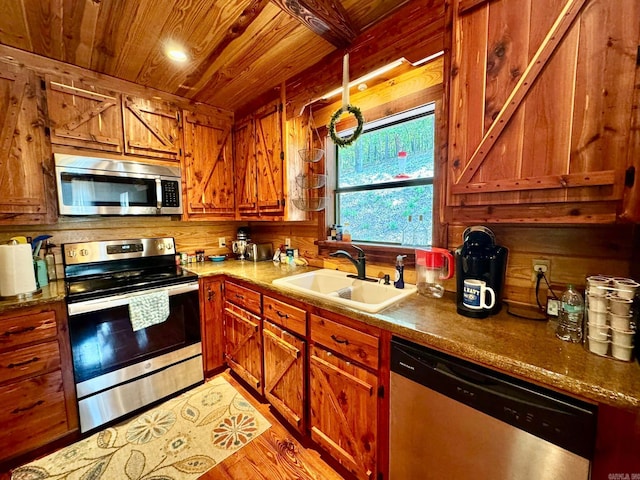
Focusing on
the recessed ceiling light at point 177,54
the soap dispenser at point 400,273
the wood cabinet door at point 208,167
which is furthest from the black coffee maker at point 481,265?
the wood cabinet door at point 208,167

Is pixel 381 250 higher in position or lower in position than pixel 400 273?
higher

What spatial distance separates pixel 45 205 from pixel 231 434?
6.74ft

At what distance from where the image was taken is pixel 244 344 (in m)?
2.14

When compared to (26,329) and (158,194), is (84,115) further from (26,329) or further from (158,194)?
(26,329)

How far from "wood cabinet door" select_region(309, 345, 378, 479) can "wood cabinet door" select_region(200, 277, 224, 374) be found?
1156 millimetres

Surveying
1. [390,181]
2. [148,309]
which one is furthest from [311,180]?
[148,309]

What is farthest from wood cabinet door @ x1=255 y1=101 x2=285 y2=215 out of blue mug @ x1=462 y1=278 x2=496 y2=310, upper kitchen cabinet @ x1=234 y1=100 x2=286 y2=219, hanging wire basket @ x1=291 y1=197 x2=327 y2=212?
blue mug @ x1=462 y1=278 x2=496 y2=310

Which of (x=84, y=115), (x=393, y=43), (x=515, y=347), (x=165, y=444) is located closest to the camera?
(x=515, y=347)

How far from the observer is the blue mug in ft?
3.84

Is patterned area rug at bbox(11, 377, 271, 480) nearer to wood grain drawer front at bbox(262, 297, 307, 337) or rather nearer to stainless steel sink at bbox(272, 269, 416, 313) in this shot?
wood grain drawer front at bbox(262, 297, 307, 337)

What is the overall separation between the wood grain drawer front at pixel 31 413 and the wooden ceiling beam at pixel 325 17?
100 inches

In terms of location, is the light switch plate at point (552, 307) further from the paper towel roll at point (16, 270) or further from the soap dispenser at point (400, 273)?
the paper towel roll at point (16, 270)

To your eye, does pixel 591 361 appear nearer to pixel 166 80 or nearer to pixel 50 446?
pixel 50 446

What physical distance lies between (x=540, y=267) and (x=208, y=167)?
2.71 m
